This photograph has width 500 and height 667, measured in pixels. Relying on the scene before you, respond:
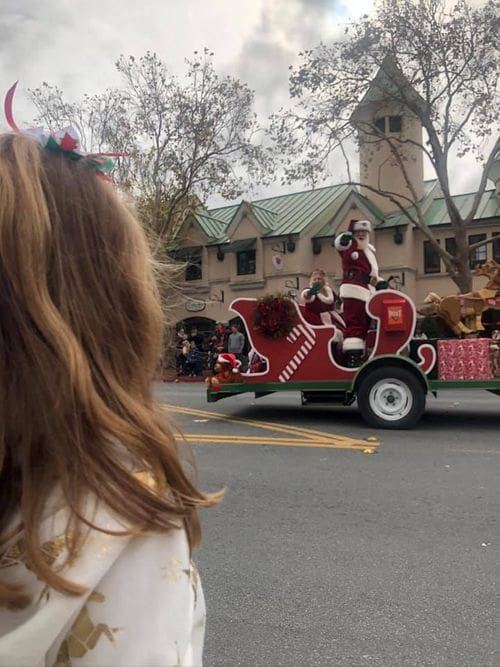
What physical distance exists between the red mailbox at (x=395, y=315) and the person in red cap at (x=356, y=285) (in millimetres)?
454

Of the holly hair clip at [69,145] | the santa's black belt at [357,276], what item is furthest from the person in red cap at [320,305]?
the holly hair clip at [69,145]

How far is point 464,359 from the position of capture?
8297 mm

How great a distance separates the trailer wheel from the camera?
8.23 metres

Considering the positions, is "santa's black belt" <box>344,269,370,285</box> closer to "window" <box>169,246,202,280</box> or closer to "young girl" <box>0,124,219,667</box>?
"young girl" <box>0,124,219,667</box>

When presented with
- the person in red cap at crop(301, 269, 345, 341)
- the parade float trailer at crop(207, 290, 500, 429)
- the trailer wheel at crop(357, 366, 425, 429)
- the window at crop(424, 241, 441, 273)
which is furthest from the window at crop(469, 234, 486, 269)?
the trailer wheel at crop(357, 366, 425, 429)

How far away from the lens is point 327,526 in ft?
14.5

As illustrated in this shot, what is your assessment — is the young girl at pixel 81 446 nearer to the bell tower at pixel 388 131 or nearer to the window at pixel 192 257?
the bell tower at pixel 388 131

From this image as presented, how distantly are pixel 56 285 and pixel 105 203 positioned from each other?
7.5 inches

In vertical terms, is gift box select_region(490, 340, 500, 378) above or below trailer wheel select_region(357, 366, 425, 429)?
above

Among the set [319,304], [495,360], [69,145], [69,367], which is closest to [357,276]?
[319,304]

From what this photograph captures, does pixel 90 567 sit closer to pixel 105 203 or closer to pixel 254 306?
pixel 105 203

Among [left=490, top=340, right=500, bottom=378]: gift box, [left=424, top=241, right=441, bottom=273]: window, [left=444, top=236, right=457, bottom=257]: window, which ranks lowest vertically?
[left=490, top=340, right=500, bottom=378]: gift box

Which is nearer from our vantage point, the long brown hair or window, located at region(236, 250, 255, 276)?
the long brown hair

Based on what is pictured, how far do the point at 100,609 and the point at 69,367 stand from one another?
1.18 feet
